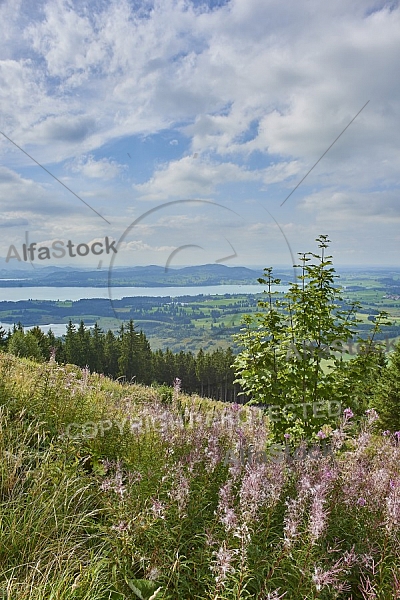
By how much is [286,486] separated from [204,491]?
3.06 ft

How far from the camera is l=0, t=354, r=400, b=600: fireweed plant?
2.98 m

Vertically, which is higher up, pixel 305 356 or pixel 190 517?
pixel 305 356

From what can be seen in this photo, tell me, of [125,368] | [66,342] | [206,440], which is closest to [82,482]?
[206,440]

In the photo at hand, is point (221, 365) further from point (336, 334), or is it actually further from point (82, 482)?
point (82, 482)

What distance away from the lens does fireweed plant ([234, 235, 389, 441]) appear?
640cm

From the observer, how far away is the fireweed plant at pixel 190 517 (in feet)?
9.77

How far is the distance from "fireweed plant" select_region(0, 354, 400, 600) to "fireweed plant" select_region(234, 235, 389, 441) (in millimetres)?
1030

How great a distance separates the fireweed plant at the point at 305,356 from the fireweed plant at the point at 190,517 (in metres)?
1.03

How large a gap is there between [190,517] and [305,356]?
11.3 feet

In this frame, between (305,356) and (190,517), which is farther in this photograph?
(305,356)

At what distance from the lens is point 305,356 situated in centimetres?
650

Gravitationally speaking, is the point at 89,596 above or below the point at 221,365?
above

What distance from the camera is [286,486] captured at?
13.9 feet

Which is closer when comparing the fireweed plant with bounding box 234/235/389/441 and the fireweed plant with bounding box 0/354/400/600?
the fireweed plant with bounding box 0/354/400/600
